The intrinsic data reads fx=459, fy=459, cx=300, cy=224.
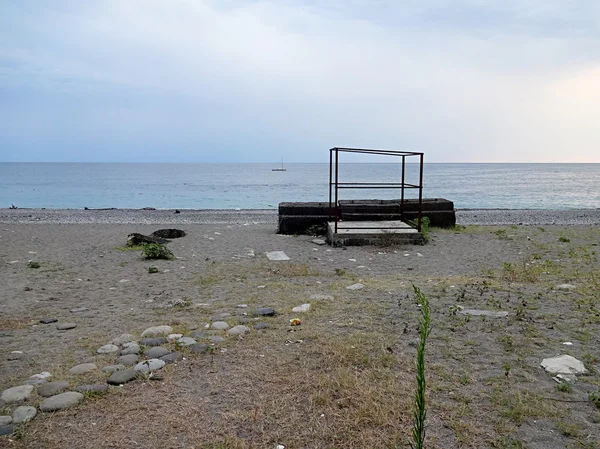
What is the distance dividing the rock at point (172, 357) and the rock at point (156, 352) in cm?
6

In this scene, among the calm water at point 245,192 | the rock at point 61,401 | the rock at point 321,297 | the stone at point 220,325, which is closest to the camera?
the rock at point 61,401

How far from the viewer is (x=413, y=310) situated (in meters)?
4.90

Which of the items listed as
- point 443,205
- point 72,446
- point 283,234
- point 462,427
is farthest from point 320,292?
point 443,205

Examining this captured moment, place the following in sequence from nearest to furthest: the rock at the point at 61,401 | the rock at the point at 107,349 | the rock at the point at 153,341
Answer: the rock at the point at 61,401 < the rock at the point at 107,349 < the rock at the point at 153,341

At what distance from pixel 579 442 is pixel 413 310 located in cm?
240

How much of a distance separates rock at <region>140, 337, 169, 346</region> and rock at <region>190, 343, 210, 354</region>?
0.33 metres

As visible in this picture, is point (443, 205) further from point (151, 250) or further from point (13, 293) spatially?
point (13, 293)

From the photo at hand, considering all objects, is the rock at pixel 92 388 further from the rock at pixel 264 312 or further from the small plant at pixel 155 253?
the small plant at pixel 155 253

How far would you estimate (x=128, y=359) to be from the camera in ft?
12.0

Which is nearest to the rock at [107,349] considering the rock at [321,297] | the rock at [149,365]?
the rock at [149,365]

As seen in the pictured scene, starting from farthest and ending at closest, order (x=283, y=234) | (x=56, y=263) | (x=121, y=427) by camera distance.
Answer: (x=283, y=234) → (x=56, y=263) → (x=121, y=427)

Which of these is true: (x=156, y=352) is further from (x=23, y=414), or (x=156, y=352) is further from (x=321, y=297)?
(x=321, y=297)

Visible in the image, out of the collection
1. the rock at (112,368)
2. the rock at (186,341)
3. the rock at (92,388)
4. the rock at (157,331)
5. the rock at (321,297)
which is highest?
the rock at (92,388)

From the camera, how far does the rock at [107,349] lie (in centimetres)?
387
